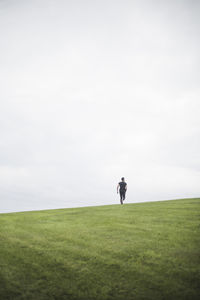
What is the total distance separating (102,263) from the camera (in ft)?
22.3

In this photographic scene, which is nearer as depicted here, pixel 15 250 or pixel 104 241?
pixel 15 250

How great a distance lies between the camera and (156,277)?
231 inches

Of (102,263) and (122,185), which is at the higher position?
(122,185)

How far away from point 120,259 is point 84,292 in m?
2.03

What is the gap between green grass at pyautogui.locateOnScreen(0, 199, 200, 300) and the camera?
17.6 ft

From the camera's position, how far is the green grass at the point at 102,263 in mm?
5352

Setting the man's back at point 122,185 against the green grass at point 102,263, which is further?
the man's back at point 122,185

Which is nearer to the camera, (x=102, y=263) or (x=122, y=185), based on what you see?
(x=102, y=263)

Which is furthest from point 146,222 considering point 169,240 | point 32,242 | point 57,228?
point 32,242

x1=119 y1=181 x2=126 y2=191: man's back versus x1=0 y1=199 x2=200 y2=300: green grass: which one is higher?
x1=119 y1=181 x2=126 y2=191: man's back

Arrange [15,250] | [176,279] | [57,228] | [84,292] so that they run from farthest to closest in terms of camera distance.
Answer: [57,228] → [15,250] → [176,279] → [84,292]

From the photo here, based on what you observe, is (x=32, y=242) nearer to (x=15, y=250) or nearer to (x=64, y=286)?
(x=15, y=250)

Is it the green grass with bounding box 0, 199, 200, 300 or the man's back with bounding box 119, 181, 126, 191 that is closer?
the green grass with bounding box 0, 199, 200, 300

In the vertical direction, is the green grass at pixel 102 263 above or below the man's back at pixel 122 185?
below
